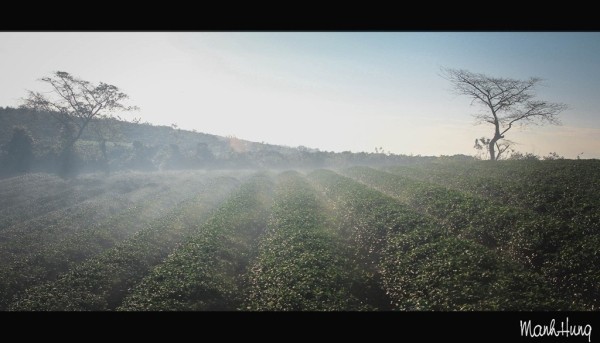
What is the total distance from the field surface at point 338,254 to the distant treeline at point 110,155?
4389 centimetres

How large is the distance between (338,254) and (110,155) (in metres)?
88.0

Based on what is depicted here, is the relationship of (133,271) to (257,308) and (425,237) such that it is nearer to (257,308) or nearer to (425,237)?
(257,308)

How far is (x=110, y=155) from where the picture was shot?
85.8 meters

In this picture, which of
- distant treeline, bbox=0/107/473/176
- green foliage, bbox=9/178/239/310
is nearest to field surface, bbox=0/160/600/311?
green foliage, bbox=9/178/239/310

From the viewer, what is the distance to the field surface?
13312 mm

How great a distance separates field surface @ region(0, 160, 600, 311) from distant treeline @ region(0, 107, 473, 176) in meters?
43.9

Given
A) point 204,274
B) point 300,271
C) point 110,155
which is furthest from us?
point 110,155
